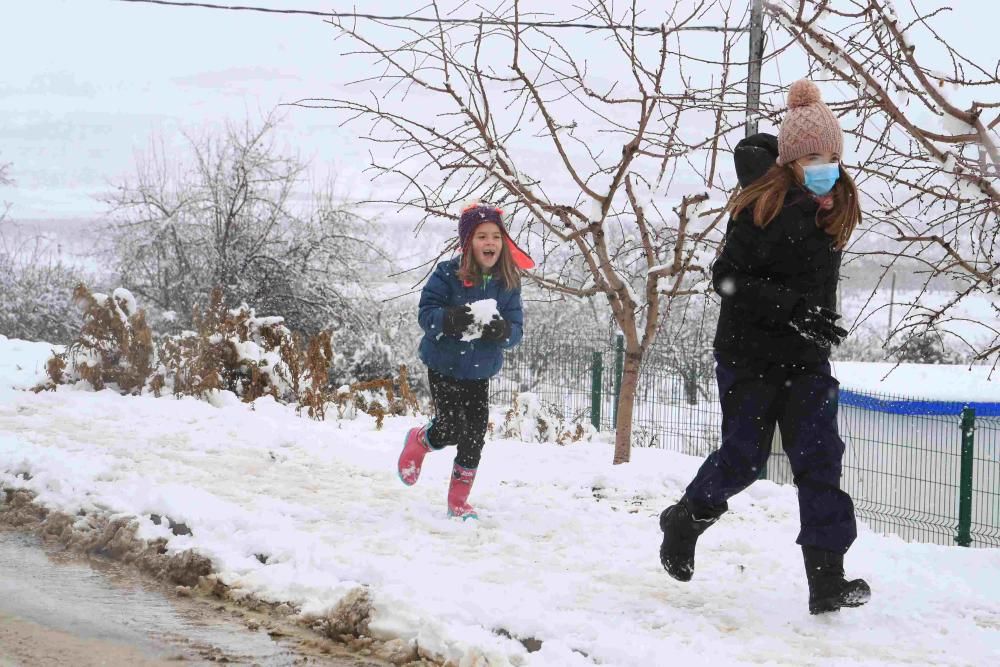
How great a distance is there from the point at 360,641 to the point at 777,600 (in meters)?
1.64

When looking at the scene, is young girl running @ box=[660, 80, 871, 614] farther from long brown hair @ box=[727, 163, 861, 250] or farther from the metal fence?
the metal fence

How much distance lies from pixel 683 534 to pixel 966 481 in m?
5.06

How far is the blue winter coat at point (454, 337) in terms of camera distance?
4715 millimetres

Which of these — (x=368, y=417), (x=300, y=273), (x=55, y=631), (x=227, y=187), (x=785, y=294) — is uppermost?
(x=227, y=187)

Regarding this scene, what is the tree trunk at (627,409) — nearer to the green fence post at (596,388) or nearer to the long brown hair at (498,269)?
the long brown hair at (498,269)

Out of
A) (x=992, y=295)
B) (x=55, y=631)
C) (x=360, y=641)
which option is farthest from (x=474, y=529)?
(x=992, y=295)

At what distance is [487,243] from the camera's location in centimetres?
471

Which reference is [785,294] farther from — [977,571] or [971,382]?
[971,382]

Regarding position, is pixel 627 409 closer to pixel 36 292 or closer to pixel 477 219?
pixel 477 219

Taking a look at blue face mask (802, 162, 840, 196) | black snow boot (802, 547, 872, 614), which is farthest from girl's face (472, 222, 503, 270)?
black snow boot (802, 547, 872, 614)

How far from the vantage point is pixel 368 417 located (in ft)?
27.9

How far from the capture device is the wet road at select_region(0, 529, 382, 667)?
2.96 m

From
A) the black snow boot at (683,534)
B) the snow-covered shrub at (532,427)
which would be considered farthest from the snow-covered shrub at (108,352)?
the black snow boot at (683,534)

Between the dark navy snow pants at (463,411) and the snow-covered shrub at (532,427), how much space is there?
4.23 metres
